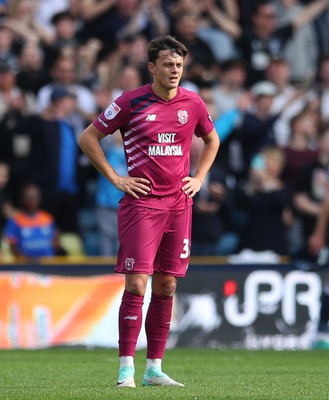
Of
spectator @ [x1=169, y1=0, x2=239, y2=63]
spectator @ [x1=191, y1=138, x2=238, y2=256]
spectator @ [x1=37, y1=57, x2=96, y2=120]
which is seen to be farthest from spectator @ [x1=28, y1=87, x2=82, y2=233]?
spectator @ [x1=169, y1=0, x2=239, y2=63]

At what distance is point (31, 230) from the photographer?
14.5m

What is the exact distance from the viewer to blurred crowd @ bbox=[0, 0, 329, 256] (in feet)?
48.9

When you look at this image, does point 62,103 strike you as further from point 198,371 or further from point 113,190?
point 198,371

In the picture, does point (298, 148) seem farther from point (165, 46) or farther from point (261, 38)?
point (165, 46)

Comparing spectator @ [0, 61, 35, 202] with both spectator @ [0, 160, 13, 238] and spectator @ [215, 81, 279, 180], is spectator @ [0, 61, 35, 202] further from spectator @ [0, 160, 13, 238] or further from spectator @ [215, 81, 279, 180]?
spectator @ [215, 81, 279, 180]

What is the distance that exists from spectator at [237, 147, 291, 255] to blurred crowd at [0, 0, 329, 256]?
0.6 inches

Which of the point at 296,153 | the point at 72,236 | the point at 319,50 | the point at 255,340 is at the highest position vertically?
the point at 319,50

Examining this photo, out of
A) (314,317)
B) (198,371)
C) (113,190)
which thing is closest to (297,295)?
(314,317)

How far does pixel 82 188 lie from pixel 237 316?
3.12m

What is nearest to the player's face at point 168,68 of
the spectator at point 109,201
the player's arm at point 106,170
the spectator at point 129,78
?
the player's arm at point 106,170

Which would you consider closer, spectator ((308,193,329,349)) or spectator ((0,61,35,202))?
spectator ((308,193,329,349))

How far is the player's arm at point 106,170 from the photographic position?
8.11 m

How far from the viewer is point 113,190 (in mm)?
14781

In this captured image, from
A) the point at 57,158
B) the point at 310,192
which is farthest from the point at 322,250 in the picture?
the point at 57,158
